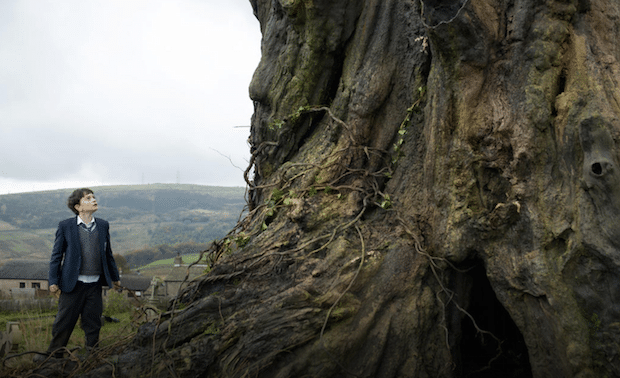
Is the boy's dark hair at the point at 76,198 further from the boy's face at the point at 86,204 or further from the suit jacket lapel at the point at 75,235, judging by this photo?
the suit jacket lapel at the point at 75,235

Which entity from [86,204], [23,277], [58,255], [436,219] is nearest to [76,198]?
[86,204]

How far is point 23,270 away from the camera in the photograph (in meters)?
31.5

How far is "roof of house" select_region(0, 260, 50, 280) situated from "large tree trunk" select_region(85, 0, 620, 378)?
3229 cm

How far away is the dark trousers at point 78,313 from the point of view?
5746mm

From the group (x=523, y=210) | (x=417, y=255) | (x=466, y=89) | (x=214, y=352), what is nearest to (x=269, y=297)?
(x=214, y=352)

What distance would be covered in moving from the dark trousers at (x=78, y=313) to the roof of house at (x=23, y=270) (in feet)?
99.2

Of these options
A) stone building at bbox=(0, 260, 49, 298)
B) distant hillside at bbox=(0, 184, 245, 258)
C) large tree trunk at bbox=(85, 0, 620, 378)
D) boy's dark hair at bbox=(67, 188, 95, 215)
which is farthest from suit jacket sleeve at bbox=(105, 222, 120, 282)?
distant hillside at bbox=(0, 184, 245, 258)

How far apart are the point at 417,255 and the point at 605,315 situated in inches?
78.4

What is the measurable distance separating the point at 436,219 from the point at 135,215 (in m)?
144

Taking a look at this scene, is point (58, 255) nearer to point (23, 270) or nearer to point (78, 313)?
point (78, 313)

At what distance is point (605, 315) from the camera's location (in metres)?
3.89

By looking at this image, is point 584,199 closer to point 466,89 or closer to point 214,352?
point 466,89

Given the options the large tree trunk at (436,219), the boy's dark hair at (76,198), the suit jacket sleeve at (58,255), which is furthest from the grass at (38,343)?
the boy's dark hair at (76,198)

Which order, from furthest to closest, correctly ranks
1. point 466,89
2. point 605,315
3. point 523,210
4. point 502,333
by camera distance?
point 502,333
point 466,89
point 523,210
point 605,315
